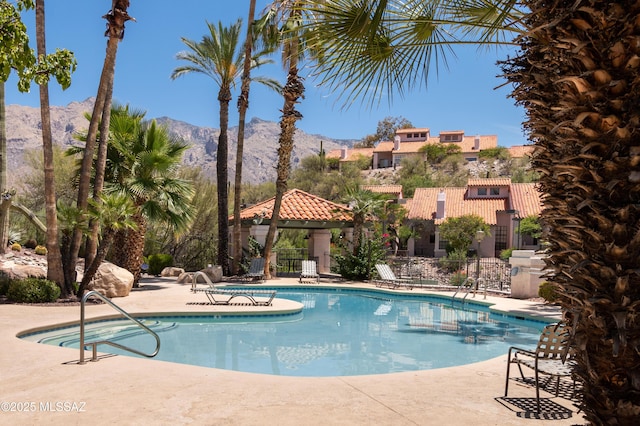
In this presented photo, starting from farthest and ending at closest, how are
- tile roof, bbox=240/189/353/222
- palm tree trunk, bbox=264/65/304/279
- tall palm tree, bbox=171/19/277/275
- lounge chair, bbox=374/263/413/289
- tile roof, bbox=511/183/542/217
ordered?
tile roof, bbox=511/183/542/217, tile roof, bbox=240/189/353/222, tall palm tree, bbox=171/19/277/275, palm tree trunk, bbox=264/65/304/279, lounge chair, bbox=374/263/413/289

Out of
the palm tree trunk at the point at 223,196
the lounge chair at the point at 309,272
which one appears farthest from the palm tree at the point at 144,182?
the lounge chair at the point at 309,272

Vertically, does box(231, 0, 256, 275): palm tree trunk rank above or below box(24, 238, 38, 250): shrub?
above

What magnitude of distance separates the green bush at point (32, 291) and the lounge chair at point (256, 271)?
27.2ft

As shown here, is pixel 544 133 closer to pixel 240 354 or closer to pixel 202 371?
pixel 202 371

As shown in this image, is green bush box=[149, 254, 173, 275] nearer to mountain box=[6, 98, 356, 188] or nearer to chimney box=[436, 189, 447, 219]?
chimney box=[436, 189, 447, 219]

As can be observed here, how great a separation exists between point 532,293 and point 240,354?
10.5m

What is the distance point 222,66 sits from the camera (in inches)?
832

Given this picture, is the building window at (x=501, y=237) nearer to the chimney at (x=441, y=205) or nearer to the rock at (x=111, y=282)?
the chimney at (x=441, y=205)

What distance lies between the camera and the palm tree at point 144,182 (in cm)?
1592

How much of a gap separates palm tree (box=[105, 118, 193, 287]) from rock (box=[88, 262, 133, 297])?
2.11 m

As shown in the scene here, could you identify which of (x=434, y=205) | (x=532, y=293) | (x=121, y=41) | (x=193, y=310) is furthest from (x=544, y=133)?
(x=434, y=205)

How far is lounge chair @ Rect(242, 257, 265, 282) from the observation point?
1972cm

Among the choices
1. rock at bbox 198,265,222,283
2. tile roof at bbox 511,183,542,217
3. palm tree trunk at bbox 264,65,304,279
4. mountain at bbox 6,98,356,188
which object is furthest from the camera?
mountain at bbox 6,98,356,188

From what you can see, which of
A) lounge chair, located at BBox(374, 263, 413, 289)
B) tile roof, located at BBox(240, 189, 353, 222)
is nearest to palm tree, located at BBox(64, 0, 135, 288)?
tile roof, located at BBox(240, 189, 353, 222)
